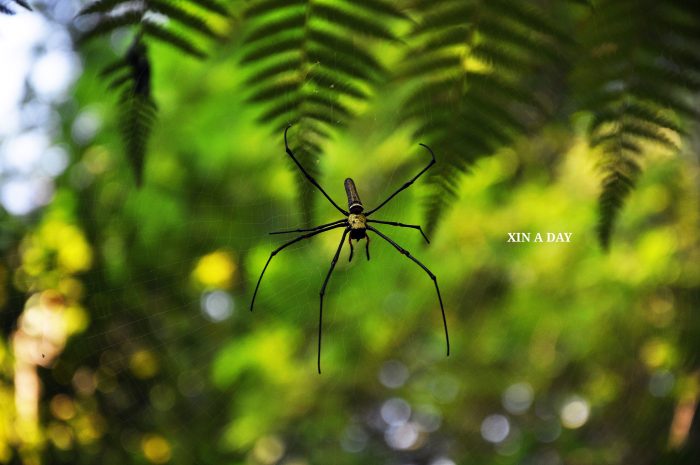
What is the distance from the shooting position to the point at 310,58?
0.77 metres

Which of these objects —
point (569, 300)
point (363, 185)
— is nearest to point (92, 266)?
point (363, 185)

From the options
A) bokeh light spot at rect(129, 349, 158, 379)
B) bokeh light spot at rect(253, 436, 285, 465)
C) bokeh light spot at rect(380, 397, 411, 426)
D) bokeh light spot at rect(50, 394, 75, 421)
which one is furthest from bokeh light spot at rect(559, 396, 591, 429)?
bokeh light spot at rect(50, 394, 75, 421)

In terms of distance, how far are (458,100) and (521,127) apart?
10 centimetres

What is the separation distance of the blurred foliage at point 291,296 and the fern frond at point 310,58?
71 cm

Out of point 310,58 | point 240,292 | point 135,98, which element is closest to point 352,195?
point 310,58

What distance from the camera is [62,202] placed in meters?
1.92

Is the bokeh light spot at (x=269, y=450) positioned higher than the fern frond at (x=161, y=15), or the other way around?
the fern frond at (x=161, y=15)

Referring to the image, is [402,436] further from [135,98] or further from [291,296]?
[135,98]

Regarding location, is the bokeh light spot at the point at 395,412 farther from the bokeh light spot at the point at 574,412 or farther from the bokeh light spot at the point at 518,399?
the bokeh light spot at the point at 574,412

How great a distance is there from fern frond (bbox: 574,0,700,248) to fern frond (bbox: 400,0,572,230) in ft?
0.17

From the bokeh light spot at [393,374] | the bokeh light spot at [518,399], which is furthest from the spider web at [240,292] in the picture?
the bokeh light spot at [518,399]

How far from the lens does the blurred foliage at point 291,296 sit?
1819mm

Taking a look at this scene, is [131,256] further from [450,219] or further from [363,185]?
[450,219]

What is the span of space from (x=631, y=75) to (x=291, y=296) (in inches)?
51.9
